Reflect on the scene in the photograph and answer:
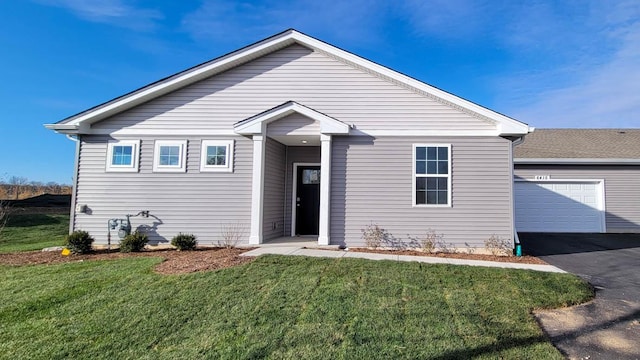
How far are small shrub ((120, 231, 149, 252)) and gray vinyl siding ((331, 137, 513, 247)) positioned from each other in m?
4.74

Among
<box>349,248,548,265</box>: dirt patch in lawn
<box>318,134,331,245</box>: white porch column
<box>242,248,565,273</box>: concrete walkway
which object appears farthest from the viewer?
<box>318,134,331,245</box>: white porch column

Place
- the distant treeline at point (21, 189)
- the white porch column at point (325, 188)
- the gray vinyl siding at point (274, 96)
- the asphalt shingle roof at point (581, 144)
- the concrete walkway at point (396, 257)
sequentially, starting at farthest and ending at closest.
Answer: the distant treeline at point (21, 189) < the asphalt shingle roof at point (581, 144) < the gray vinyl siding at point (274, 96) < the white porch column at point (325, 188) < the concrete walkway at point (396, 257)

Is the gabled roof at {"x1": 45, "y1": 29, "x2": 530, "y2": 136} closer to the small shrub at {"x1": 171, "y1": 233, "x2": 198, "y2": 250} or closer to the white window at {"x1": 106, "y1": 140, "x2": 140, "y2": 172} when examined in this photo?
the white window at {"x1": 106, "y1": 140, "x2": 140, "y2": 172}

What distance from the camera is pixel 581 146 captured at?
14578 mm

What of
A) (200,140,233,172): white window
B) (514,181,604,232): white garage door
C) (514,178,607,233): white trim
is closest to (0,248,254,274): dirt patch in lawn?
(200,140,233,172): white window

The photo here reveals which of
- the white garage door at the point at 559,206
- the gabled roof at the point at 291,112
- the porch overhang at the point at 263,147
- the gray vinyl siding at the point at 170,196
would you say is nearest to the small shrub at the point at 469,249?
the porch overhang at the point at 263,147

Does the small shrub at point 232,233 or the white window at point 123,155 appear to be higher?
the white window at point 123,155

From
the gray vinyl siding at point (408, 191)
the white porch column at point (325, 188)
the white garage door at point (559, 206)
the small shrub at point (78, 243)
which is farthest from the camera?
the white garage door at point (559, 206)

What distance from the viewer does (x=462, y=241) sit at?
8883 mm

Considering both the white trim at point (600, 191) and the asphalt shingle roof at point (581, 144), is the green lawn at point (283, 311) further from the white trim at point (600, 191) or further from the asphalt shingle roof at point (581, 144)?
the asphalt shingle roof at point (581, 144)

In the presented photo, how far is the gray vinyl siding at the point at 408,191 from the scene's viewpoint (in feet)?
29.2

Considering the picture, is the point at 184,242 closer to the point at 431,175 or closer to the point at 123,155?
the point at 123,155

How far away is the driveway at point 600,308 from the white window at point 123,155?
963cm

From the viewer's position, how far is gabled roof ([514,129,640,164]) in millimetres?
13609
